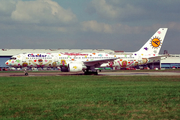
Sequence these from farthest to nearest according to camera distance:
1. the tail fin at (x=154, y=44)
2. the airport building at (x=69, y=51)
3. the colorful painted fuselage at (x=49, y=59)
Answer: the airport building at (x=69, y=51) < the tail fin at (x=154, y=44) < the colorful painted fuselage at (x=49, y=59)

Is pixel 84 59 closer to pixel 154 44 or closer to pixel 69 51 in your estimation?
pixel 154 44

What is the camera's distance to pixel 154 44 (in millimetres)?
41406

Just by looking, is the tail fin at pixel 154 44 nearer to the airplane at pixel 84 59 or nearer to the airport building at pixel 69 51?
the airplane at pixel 84 59

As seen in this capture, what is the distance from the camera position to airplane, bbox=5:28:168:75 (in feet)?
117

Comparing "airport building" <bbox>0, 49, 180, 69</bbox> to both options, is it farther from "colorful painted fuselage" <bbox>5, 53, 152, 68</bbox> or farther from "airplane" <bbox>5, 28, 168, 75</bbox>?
"colorful painted fuselage" <bbox>5, 53, 152, 68</bbox>

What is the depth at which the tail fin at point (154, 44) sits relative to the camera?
41250mm

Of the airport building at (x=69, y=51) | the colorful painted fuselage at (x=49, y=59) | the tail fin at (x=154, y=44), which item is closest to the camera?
the colorful painted fuselage at (x=49, y=59)

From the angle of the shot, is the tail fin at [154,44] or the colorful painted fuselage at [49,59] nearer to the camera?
the colorful painted fuselage at [49,59]

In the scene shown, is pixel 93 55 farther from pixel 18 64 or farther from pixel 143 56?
pixel 18 64

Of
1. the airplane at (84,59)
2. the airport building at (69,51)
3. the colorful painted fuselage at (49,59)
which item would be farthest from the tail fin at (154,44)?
the airport building at (69,51)

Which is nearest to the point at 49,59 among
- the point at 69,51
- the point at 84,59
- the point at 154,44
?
the point at 84,59

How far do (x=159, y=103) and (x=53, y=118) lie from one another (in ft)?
17.0

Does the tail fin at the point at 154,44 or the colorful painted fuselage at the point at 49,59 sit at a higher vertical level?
the tail fin at the point at 154,44

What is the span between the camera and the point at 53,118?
27.9ft
